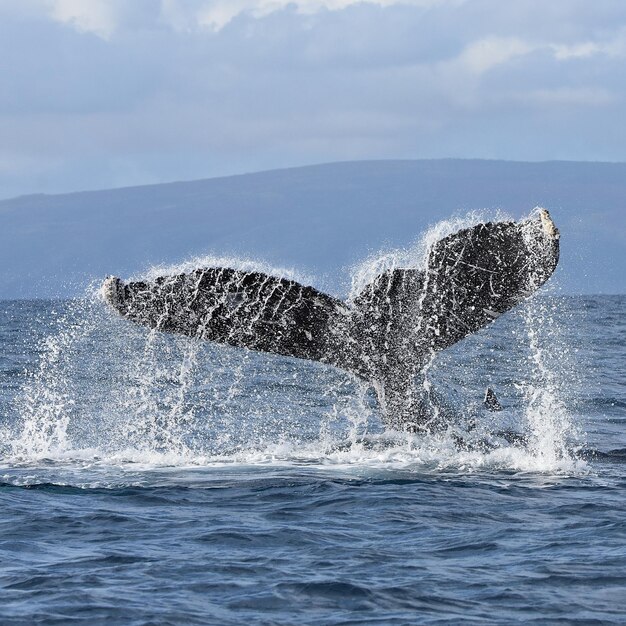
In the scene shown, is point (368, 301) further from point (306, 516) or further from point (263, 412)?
point (263, 412)

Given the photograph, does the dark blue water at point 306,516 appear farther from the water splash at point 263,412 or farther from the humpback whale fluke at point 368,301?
the humpback whale fluke at point 368,301

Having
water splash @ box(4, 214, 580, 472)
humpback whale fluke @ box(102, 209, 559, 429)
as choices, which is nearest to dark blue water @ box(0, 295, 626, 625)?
water splash @ box(4, 214, 580, 472)

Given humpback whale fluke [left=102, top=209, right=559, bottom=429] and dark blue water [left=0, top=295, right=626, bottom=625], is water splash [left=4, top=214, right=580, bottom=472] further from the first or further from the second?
humpback whale fluke [left=102, top=209, right=559, bottom=429]

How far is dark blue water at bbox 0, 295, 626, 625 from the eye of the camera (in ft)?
24.5

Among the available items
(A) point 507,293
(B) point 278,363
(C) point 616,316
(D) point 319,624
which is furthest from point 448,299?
(C) point 616,316

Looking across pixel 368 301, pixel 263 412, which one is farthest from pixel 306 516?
pixel 263 412

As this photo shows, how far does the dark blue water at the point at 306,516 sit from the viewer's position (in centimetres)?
746

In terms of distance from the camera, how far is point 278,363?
1136 inches

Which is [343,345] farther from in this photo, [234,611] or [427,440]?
[234,611]

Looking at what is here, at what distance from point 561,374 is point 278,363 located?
6.86 meters

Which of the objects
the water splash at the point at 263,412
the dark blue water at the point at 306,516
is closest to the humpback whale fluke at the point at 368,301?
the water splash at the point at 263,412

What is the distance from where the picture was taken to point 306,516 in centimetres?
973

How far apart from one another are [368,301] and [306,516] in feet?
5.68

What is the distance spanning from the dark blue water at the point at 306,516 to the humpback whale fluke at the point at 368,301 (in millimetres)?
1259
